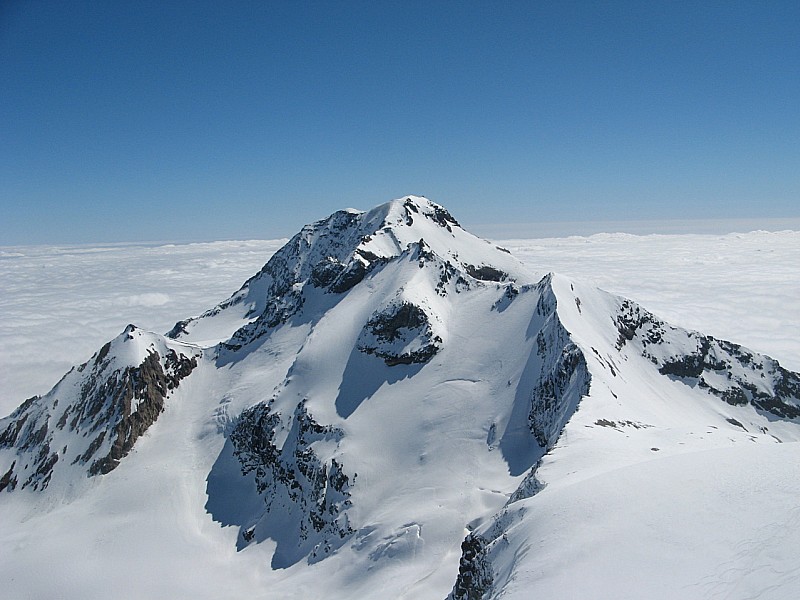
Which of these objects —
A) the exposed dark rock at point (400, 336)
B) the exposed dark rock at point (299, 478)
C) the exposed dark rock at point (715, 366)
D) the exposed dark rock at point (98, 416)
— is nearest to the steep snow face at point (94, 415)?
the exposed dark rock at point (98, 416)

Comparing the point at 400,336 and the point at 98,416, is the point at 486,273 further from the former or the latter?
the point at 98,416

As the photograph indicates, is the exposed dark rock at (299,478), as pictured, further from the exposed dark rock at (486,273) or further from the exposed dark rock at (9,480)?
the exposed dark rock at (486,273)

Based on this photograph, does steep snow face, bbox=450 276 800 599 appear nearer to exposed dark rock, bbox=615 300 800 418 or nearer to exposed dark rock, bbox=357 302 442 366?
exposed dark rock, bbox=615 300 800 418

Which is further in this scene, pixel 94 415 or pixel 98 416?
pixel 94 415

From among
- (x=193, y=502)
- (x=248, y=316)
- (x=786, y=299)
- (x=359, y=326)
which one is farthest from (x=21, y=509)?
(x=786, y=299)

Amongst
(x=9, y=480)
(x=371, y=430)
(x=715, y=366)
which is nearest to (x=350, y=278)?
(x=371, y=430)

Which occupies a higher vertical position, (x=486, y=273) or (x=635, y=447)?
(x=486, y=273)

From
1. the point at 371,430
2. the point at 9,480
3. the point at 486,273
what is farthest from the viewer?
the point at 486,273
